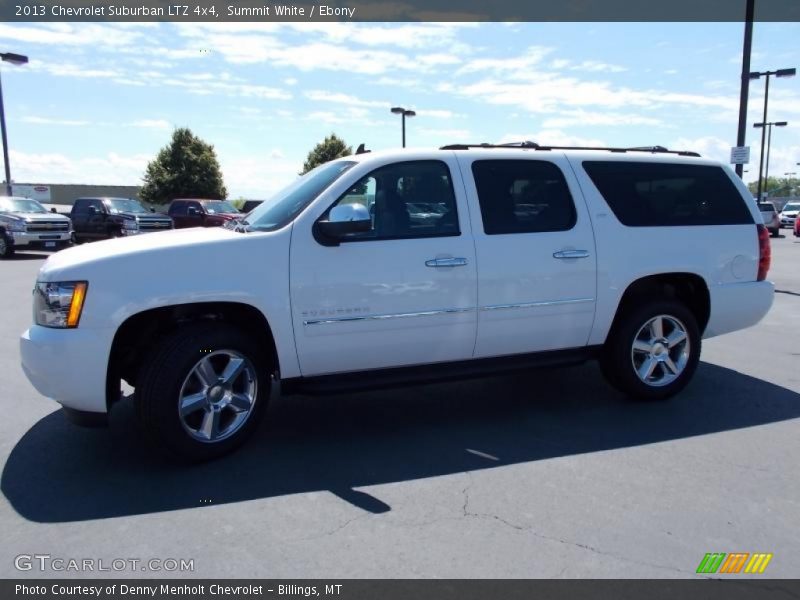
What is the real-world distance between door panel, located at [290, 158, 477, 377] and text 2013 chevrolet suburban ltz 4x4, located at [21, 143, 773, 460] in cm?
1

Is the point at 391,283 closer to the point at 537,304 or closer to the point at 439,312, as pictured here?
the point at 439,312

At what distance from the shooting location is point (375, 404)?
5.36 meters

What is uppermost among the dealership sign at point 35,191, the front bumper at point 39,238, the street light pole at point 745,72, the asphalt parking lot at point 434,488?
the street light pole at point 745,72

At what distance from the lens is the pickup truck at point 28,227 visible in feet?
61.5

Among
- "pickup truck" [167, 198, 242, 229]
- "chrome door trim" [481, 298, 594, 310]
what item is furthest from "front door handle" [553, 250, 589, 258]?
"pickup truck" [167, 198, 242, 229]

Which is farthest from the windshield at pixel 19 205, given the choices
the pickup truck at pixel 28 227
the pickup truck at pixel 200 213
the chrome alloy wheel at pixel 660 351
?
the chrome alloy wheel at pixel 660 351

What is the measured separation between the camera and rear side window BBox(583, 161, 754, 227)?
17.2 ft

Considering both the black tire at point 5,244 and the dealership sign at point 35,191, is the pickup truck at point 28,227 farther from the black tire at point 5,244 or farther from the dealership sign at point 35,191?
the dealership sign at point 35,191

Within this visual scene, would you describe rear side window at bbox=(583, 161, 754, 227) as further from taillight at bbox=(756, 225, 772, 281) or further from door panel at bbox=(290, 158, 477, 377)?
door panel at bbox=(290, 158, 477, 377)

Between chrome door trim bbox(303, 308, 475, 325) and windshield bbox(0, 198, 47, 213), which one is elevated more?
windshield bbox(0, 198, 47, 213)

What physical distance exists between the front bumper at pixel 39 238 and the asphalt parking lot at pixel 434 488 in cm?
1530
